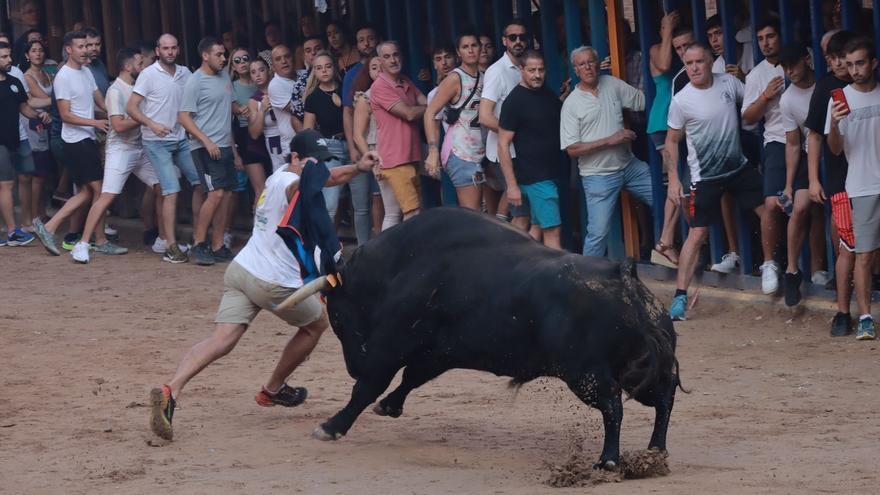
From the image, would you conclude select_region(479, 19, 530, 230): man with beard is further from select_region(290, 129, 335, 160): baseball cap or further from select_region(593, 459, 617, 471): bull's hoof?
select_region(593, 459, 617, 471): bull's hoof

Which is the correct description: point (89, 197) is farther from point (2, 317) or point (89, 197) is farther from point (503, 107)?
point (503, 107)

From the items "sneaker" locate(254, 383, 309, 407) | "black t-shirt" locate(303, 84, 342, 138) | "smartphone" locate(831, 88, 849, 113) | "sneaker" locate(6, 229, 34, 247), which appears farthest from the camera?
"sneaker" locate(6, 229, 34, 247)

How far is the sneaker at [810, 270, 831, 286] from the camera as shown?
1030 cm

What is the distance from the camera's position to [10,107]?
46.3ft

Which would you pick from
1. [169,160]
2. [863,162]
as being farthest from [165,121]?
[863,162]

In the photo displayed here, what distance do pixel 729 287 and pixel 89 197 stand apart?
6.31 m

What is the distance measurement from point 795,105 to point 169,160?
5985 millimetres

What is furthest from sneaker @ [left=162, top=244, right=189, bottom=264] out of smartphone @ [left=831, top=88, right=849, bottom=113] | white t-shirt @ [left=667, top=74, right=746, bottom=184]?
smartphone @ [left=831, top=88, right=849, bottom=113]

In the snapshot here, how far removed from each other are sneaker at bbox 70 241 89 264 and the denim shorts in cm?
378

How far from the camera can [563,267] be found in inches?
259

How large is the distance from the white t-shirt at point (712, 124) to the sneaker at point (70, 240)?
641cm

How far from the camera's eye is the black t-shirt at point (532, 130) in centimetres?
1113

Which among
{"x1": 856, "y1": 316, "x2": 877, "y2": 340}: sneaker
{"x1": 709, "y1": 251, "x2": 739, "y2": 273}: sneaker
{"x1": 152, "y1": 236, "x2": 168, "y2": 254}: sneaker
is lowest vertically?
{"x1": 856, "y1": 316, "x2": 877, "y2": 340}: sneaker

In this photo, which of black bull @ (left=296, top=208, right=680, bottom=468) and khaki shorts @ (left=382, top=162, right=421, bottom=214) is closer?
black bull @ (left=296, top=208, right=680, bottom=468)
